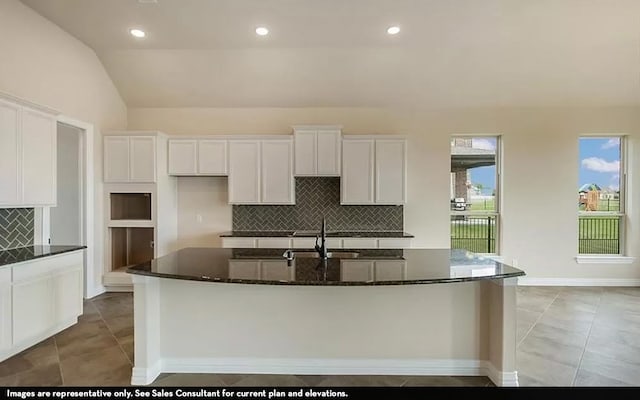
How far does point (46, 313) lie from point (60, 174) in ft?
7.41

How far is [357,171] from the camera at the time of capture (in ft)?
16.8

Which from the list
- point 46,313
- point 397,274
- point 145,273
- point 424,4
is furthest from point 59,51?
point 397,274

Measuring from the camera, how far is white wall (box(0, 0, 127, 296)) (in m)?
3.57

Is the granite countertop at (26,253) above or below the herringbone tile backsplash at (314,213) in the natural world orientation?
below

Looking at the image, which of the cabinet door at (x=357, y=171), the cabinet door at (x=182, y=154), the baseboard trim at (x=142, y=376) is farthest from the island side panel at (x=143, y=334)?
the cabinet door at (x=357, y=171)

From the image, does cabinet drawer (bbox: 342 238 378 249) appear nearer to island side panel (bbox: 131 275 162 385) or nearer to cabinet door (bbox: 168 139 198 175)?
cabinet door (bbox: 168 139 198 175)

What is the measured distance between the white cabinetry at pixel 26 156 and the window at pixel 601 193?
7.43m

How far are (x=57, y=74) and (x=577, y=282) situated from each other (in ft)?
26.1

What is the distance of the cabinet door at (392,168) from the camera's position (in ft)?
16.7

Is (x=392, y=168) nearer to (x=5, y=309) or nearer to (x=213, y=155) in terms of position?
(x=213, y=155)

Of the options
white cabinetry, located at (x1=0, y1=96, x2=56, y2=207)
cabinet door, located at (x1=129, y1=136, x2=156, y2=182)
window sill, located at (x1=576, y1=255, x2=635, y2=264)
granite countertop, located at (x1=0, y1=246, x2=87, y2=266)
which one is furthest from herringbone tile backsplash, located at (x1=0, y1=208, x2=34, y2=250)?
window sill, located at (x1=576, y1=255, x2=635, y2=264)

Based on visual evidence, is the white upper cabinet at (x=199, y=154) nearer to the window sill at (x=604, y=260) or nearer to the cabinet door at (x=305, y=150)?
the cabinet door at (x=305, y=150)

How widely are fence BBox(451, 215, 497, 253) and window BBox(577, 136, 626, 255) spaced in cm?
142
